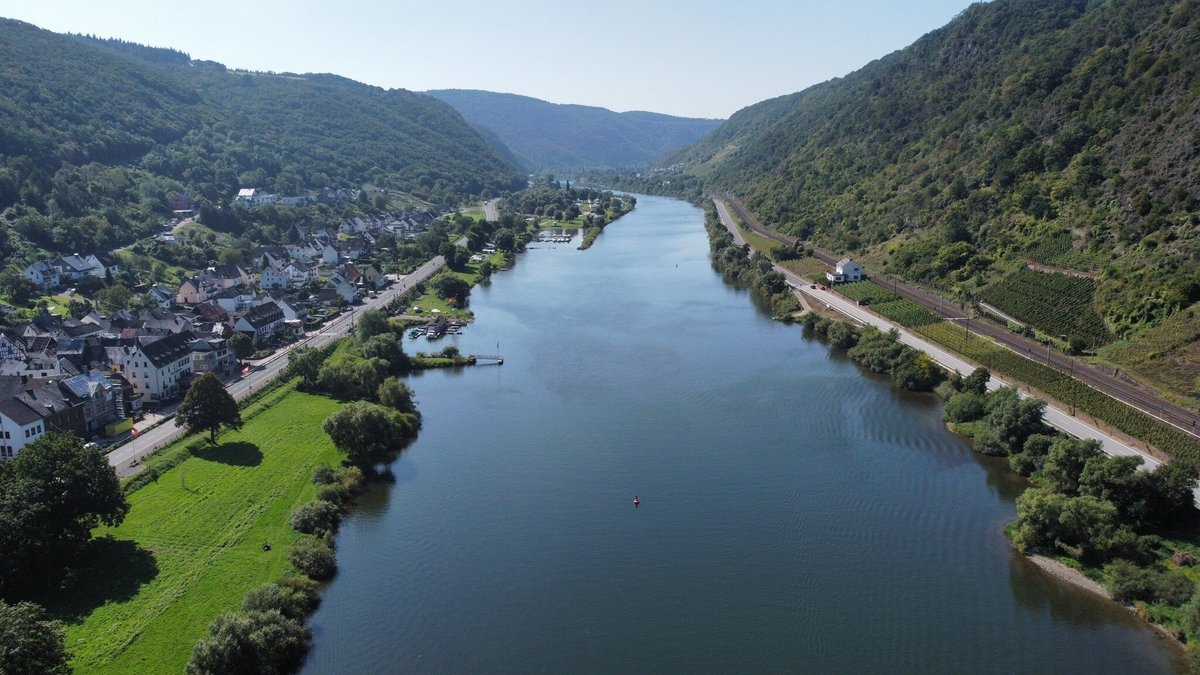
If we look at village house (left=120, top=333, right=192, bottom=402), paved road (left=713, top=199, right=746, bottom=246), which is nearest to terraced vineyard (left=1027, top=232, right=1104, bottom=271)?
paved road (left=713, top=199, right=746, bottom=246)

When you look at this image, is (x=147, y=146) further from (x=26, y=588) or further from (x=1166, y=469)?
(x=1166, y=469)

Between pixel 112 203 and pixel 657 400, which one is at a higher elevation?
pixel 112 203

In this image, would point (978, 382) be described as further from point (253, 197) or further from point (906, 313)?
point (253, 197)

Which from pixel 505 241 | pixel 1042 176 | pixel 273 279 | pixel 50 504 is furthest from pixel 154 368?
pixel 1042 176

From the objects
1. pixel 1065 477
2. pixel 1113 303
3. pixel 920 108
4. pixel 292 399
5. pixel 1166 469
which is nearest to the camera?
pixel 1166 469

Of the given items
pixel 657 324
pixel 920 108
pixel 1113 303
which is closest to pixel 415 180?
pixel 920 108

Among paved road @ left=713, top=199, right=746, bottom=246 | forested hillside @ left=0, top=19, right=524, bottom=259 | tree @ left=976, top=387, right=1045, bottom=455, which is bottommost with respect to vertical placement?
paved road @ left=713, top=199, right=746, bottom=246

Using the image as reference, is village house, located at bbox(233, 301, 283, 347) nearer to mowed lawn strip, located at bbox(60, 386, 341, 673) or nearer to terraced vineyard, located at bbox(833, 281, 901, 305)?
mowed lawn strip, located at bbox(60, 386, 341, 673)
